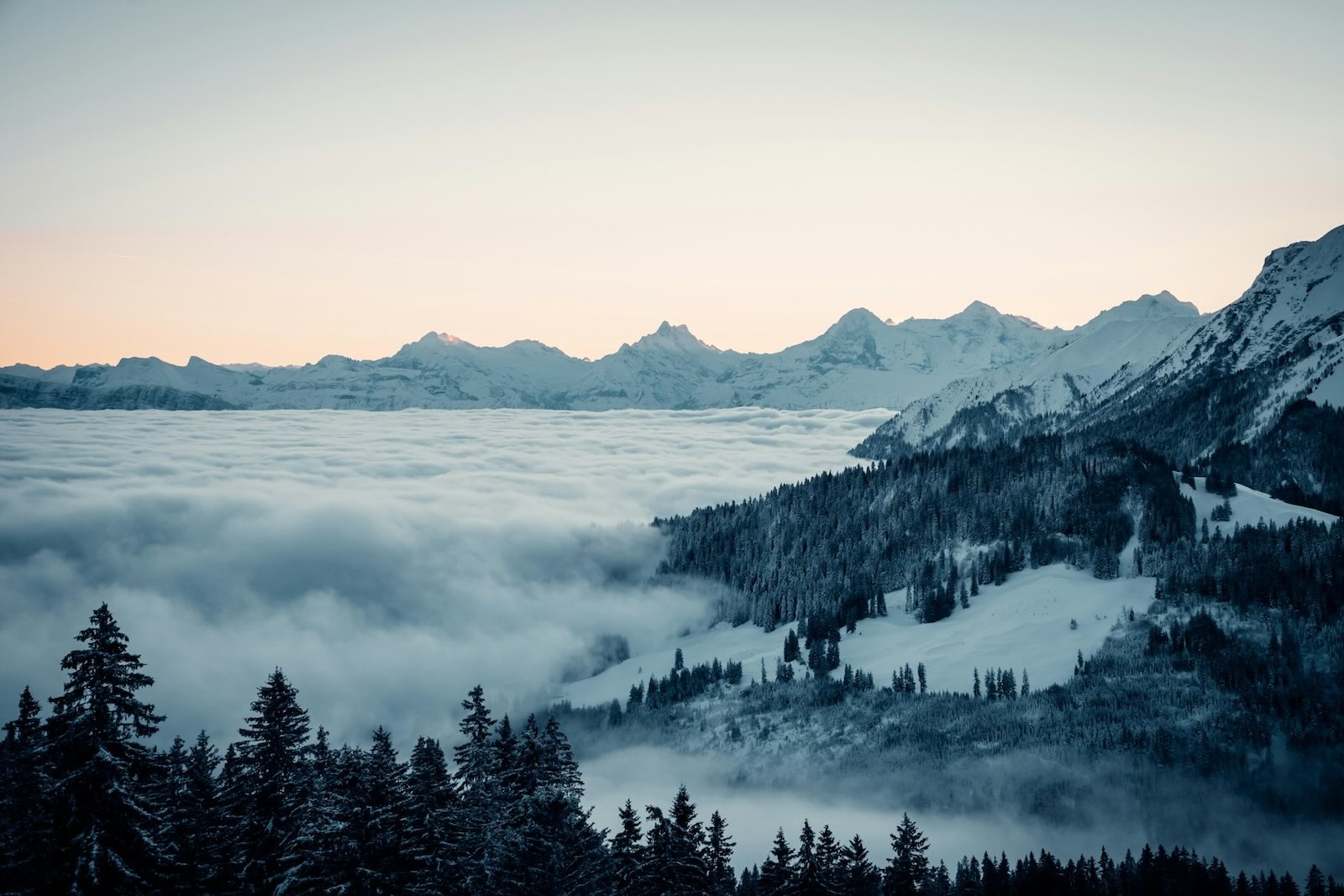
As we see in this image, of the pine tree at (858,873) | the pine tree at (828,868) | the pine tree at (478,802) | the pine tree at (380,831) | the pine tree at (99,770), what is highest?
the pine tree at (99,770)

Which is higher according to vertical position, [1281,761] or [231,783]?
[231,783]

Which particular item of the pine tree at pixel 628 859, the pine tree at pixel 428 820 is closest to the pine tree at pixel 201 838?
the pine tree at pixel 428 820

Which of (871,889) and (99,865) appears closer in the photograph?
(99,865)

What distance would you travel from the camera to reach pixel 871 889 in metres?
86.0

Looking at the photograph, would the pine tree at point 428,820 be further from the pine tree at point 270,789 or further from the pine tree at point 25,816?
the pine tree at point 25,816

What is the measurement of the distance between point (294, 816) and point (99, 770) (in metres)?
12.2

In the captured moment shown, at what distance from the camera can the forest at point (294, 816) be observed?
29.5 metres

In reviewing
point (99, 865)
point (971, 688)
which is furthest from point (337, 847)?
point (971, 688)

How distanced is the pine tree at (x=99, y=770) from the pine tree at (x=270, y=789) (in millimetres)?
9225

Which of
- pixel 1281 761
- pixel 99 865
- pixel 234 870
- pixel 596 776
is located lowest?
pixel 596 776

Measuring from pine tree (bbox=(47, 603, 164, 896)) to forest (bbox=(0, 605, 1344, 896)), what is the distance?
58mm

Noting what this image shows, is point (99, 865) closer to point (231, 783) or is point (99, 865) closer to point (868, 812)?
point (231, 783)

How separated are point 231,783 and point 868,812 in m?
128

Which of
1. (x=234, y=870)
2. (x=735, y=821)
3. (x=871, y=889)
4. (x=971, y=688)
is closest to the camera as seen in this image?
(x=234, y=870)
